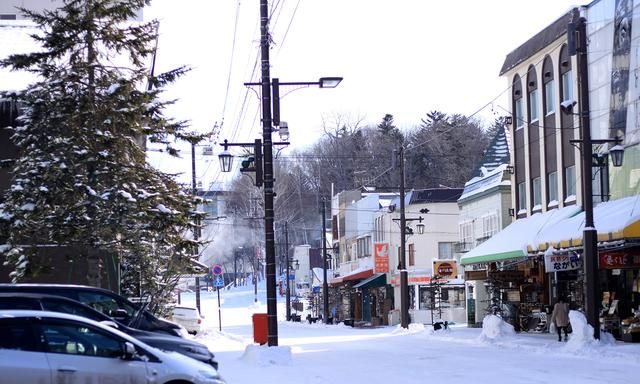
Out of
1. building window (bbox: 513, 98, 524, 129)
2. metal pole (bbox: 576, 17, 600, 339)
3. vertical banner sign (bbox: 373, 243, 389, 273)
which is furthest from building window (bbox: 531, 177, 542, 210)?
vertical banner sign (bbox: 373, 243, 389, 273)

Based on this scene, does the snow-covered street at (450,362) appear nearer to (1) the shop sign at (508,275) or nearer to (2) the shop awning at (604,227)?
(2) the shop awning at (604,227)

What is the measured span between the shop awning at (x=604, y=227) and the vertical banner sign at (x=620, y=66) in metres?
2.62

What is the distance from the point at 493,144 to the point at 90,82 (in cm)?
3534

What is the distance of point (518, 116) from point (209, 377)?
32249mm

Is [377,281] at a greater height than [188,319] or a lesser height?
lesser

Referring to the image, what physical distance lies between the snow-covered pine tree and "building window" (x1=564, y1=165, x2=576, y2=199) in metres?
17.9

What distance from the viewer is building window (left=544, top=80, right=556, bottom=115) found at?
37334 mm

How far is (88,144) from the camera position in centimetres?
2206

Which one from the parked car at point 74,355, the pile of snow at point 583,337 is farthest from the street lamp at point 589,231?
the parked car at point 74,355

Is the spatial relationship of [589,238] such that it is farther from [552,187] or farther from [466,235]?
[466,235]

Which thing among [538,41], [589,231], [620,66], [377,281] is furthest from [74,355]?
[377,281]

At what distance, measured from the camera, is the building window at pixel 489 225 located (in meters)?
46.6

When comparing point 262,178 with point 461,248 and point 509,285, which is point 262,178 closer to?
point 509,285

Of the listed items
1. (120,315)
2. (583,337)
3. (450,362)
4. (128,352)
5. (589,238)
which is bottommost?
(450,362)
